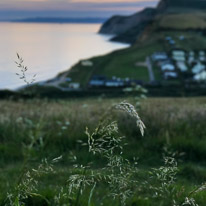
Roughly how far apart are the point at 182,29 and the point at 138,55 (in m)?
35.7

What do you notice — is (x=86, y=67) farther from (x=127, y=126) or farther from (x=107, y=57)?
(x=127, y=126)

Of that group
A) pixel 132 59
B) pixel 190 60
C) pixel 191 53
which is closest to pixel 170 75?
pixel 190 60

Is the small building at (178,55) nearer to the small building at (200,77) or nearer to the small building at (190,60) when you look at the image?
the small building at (190,60)

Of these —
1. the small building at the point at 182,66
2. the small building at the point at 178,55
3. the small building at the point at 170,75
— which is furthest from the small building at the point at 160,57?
the small building at the point at 170,75

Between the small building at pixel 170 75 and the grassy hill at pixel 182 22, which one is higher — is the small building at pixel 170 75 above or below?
below

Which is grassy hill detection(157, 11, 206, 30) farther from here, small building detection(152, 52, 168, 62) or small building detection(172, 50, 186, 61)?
small building detection(172, 50, 186, 61)

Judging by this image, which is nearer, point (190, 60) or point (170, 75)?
point (170, 75)

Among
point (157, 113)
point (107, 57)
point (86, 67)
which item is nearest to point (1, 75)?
point (157, 113)

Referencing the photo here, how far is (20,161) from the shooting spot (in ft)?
22.0

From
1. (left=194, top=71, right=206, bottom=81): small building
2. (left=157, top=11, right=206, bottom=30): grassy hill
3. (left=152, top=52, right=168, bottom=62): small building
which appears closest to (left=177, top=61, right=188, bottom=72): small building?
(left=152, top=52, right=168, bottom=62): small building

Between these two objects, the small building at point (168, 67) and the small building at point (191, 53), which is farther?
the small building at point (191, 53)

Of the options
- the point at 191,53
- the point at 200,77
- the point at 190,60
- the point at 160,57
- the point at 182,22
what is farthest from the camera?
the point at 182,22

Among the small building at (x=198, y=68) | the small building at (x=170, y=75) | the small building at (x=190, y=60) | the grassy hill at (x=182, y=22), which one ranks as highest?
the grassy hill at (x=182, y=22)

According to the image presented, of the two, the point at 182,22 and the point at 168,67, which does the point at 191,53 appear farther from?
the point at 182,22
